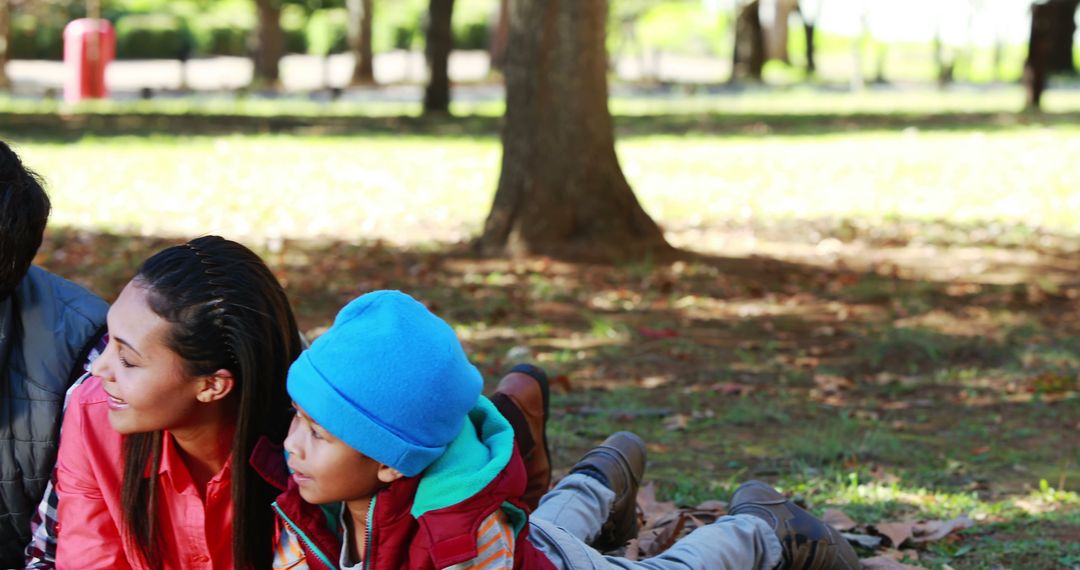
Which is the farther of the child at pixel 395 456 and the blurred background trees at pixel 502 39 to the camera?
the blurred background trees at pixel 502 39

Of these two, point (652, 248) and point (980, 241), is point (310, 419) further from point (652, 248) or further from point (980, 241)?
point (980, 241)

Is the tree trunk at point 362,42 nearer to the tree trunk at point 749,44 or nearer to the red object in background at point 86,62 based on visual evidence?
the red object in background at point 86,62

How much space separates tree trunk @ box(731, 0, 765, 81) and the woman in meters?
33.0

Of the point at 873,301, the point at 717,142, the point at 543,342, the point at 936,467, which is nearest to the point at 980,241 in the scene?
the point at 873,301

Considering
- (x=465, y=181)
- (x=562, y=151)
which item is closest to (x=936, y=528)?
(x=562, y=151)

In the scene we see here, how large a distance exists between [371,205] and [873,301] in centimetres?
493

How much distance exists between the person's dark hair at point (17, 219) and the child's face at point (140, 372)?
0.31 m

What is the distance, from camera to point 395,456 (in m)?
2.40

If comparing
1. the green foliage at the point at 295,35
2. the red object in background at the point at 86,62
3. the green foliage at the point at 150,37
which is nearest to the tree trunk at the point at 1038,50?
the red object in background at the point at 86,62

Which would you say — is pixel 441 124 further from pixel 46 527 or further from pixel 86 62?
pixel 46 527

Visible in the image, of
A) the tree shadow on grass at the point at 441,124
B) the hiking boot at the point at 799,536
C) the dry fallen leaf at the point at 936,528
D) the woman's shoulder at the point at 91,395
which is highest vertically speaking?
the woman's shoulder at the point at 91,395

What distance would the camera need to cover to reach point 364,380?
2387 millimetres

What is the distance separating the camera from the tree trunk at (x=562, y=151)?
8.41m

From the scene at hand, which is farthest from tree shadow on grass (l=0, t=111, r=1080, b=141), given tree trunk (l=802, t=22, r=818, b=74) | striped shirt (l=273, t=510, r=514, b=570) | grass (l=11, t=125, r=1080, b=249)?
tree trunk (l=802, t=22, r=818, b=74)
